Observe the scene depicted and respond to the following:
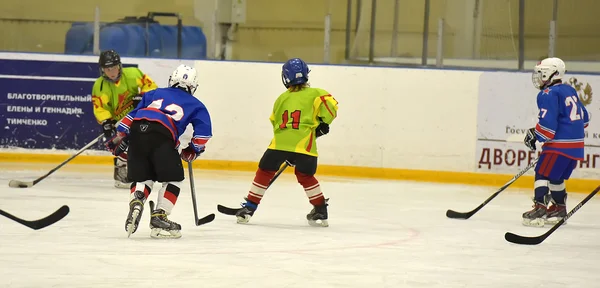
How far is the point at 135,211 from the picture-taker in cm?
563

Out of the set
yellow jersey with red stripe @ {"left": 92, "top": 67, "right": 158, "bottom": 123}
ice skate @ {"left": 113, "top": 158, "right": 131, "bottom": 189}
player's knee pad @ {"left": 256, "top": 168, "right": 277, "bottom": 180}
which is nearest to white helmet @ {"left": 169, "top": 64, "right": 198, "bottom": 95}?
player's knee pad @ {"left": 256, "top": 168, "right": 277, "bottom": 180}

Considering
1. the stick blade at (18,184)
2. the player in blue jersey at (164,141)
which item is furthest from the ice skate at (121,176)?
the player in blue jersey at (164,141)

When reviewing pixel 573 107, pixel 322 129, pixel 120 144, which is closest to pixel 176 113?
pixel 120 144

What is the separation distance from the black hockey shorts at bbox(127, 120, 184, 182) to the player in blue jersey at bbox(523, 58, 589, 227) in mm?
2340

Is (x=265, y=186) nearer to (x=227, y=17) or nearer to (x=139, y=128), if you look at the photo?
(x=139, y=128)

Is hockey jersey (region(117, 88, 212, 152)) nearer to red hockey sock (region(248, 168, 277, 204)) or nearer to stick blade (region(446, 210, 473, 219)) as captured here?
red hockey sock (region(248, 168, 277, 204))

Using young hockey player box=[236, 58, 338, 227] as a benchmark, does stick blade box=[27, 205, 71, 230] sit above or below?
below

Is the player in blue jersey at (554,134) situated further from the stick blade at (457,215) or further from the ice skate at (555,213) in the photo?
the stick blade at (457,215)

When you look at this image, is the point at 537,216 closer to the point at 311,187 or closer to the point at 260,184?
the point at 311,187

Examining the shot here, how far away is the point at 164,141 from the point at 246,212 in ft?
3.27

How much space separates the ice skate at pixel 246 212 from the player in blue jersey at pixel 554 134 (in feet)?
5.70

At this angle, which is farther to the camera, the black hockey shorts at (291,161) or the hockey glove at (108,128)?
the hockey glove at (108,128)

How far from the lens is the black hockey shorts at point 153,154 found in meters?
5.71

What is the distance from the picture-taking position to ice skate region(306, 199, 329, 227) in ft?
21.5
